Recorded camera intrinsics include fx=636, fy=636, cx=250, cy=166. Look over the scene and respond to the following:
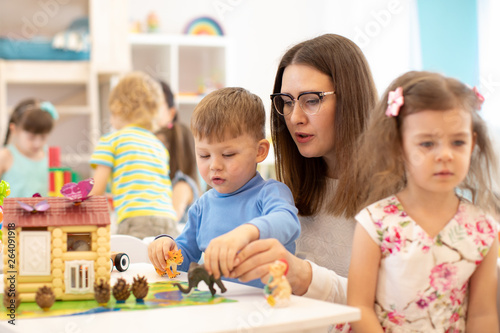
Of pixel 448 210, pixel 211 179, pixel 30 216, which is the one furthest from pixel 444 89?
pixel 30 216

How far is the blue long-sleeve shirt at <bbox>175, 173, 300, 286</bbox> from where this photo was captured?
101cm

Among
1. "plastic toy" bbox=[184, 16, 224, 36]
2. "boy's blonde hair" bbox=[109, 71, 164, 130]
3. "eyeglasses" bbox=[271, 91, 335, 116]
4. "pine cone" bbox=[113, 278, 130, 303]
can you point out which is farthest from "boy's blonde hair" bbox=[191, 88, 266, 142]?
"plastic toy" bbox=[184, 16, 224, 36]

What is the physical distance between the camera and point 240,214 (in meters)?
1.14

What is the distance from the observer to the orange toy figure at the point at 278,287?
0.83 meters

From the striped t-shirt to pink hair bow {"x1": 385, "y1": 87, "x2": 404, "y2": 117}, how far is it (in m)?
1.55

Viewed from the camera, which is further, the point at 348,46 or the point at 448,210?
the point at 348,46

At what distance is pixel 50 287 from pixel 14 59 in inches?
131

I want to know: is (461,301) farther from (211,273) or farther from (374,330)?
(211,273)

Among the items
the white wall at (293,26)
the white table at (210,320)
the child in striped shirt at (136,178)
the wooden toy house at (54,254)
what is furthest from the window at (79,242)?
the white wall at (293,26)

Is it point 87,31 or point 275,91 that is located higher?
point 87,31

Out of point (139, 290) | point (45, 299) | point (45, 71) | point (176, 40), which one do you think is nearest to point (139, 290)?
point (139, 290)

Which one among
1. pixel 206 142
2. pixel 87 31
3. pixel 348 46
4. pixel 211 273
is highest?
pixel 87 31

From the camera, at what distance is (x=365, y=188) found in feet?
3.81

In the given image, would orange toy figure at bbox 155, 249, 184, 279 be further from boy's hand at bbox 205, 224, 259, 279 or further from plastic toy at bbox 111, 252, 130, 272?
boy's hand at bbox 205, 224, 259, 279
